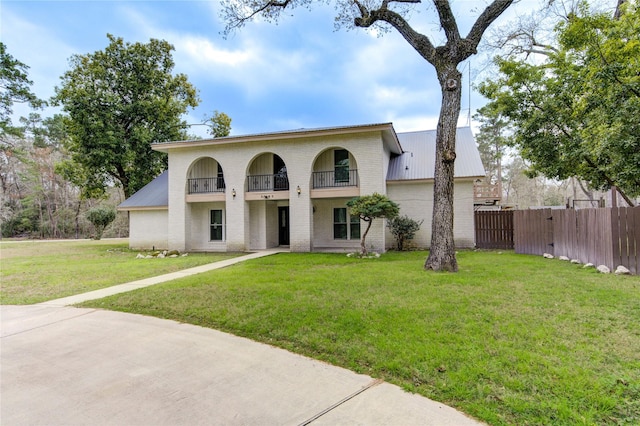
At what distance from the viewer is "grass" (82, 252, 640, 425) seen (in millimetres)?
2809

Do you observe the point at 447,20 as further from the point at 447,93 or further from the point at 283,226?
the point at 283,226

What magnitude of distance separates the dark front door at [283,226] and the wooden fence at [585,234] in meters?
11.1

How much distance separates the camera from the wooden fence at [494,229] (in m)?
14.8

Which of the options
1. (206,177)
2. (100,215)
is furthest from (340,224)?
(100,215)

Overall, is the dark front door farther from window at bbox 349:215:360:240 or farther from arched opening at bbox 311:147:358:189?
window at bbox 349:215:360:240

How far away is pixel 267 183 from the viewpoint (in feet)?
55.8

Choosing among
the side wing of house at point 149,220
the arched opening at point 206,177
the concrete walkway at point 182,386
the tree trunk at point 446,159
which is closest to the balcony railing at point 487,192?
the tree trunk at point 446,159

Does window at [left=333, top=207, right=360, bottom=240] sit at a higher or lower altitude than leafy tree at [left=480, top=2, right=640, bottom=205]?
lower

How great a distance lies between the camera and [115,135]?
2006cm

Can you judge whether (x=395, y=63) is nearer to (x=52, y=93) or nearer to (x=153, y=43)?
(x=153, y=43)

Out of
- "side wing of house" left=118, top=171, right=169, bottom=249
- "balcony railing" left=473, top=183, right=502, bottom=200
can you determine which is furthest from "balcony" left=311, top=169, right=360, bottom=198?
"side wing of house" left=118, top=171, right=169, bottom=249

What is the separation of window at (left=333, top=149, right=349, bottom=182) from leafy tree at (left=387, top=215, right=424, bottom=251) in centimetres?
310

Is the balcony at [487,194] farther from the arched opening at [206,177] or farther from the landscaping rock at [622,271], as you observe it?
the arched opening at [206,177]

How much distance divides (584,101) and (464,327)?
33.2 feet
